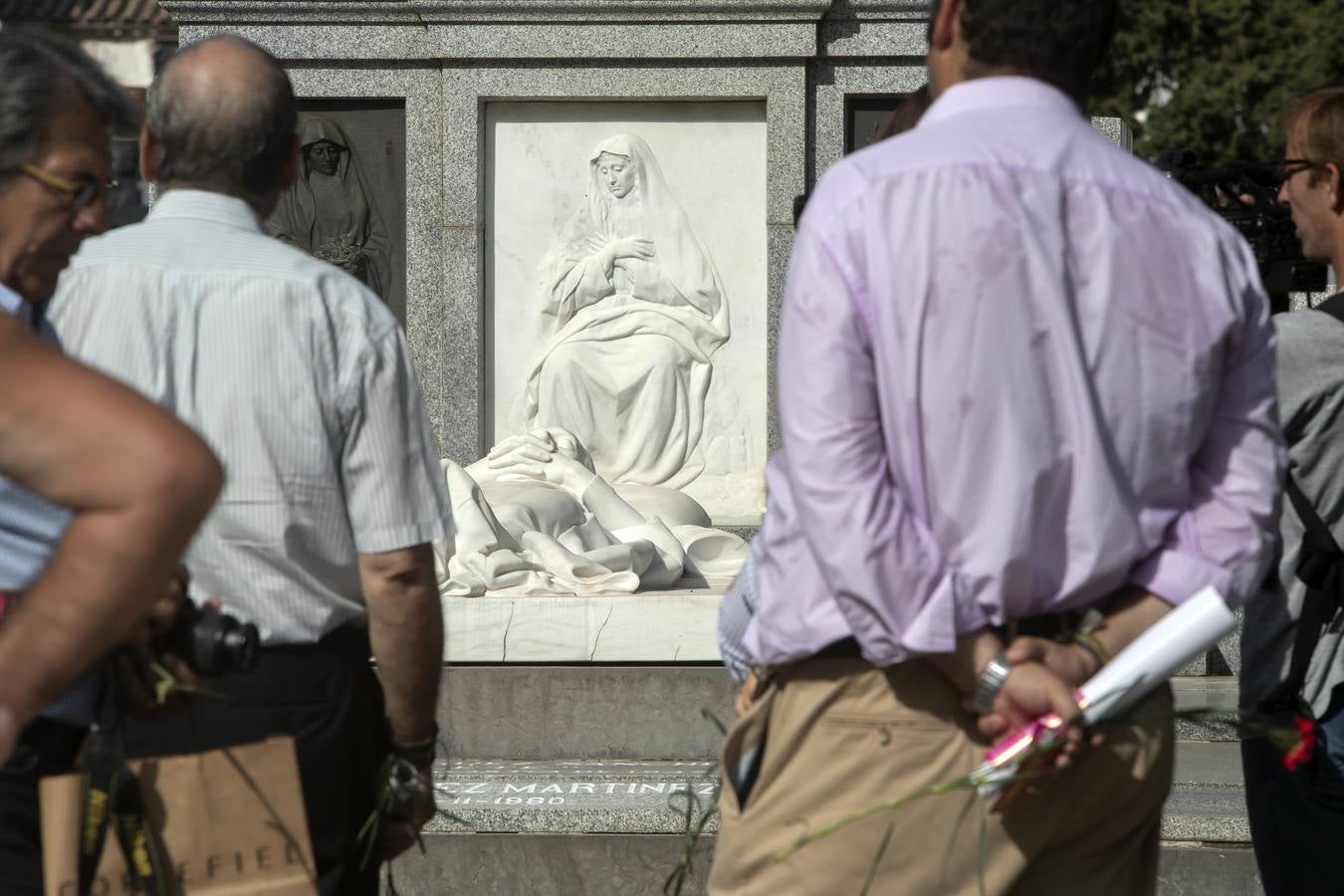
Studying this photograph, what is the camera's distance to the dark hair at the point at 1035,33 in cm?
210

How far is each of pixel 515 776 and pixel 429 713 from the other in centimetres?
310

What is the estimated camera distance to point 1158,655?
196 cm

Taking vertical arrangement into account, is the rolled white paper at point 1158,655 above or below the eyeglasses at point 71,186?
below

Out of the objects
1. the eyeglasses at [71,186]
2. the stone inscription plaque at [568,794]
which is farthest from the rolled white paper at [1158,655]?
the stone inscription plaque at [568,794]

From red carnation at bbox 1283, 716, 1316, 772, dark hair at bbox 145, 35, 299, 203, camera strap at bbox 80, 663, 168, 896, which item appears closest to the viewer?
camera strap at bbox 80, 663, 168, 896

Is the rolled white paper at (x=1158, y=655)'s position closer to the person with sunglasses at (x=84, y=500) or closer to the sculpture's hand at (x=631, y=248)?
the person with sunglasses at (x=84, y=500)

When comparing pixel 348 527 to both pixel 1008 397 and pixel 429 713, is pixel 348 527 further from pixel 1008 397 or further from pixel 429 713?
pixel 1008 397

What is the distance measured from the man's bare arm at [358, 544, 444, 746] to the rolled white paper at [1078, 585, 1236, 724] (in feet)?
→ 2.85

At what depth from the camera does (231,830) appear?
2.02 meters

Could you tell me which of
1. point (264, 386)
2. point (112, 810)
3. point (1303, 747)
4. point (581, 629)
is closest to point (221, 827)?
point (112, 810)

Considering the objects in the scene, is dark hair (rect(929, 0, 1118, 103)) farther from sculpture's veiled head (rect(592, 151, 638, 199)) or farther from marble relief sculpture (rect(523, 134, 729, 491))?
sculpture's veiled head (rect(592, 151, 638, 199))

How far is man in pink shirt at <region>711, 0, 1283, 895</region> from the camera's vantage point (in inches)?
77.1

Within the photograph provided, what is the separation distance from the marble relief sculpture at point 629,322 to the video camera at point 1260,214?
4.82 meters

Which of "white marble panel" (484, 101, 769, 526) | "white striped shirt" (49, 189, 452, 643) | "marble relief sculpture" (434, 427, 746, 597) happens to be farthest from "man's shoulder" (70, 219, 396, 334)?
"white marble panel" (484, 101, 769, 526)
